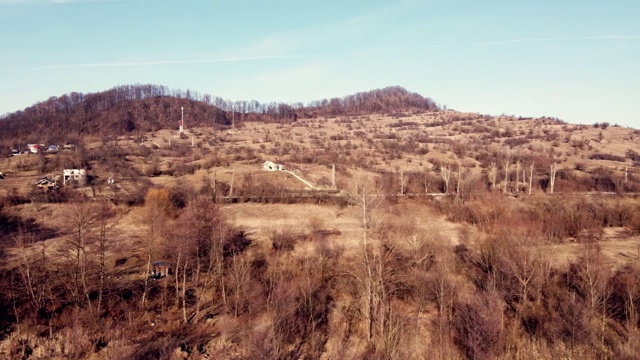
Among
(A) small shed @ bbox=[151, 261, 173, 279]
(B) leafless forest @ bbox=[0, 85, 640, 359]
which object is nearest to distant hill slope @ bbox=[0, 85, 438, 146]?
(B) leafless forest @ bbox=[0, 85, 640, 359]

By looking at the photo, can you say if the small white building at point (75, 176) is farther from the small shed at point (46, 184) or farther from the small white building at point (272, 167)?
the small white building at point (272, 167)

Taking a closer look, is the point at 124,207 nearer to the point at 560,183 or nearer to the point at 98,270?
the point at 98,270

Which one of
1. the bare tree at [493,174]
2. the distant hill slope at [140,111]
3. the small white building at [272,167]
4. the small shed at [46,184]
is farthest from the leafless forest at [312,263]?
the distant hill slope at [140,111]

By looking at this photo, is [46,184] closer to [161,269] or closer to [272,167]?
[272,167]

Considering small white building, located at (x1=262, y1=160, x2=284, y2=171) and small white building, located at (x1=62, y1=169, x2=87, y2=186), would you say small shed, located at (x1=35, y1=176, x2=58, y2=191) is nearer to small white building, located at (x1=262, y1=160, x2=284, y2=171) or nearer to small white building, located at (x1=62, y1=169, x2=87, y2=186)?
small white building, located at (x1=62, y1=169, x2=87, y2=186)

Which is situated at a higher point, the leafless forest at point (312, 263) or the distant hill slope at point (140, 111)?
the distant hill slope at point (140, 111)

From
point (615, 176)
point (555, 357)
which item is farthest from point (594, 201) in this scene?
point (555, 357)
